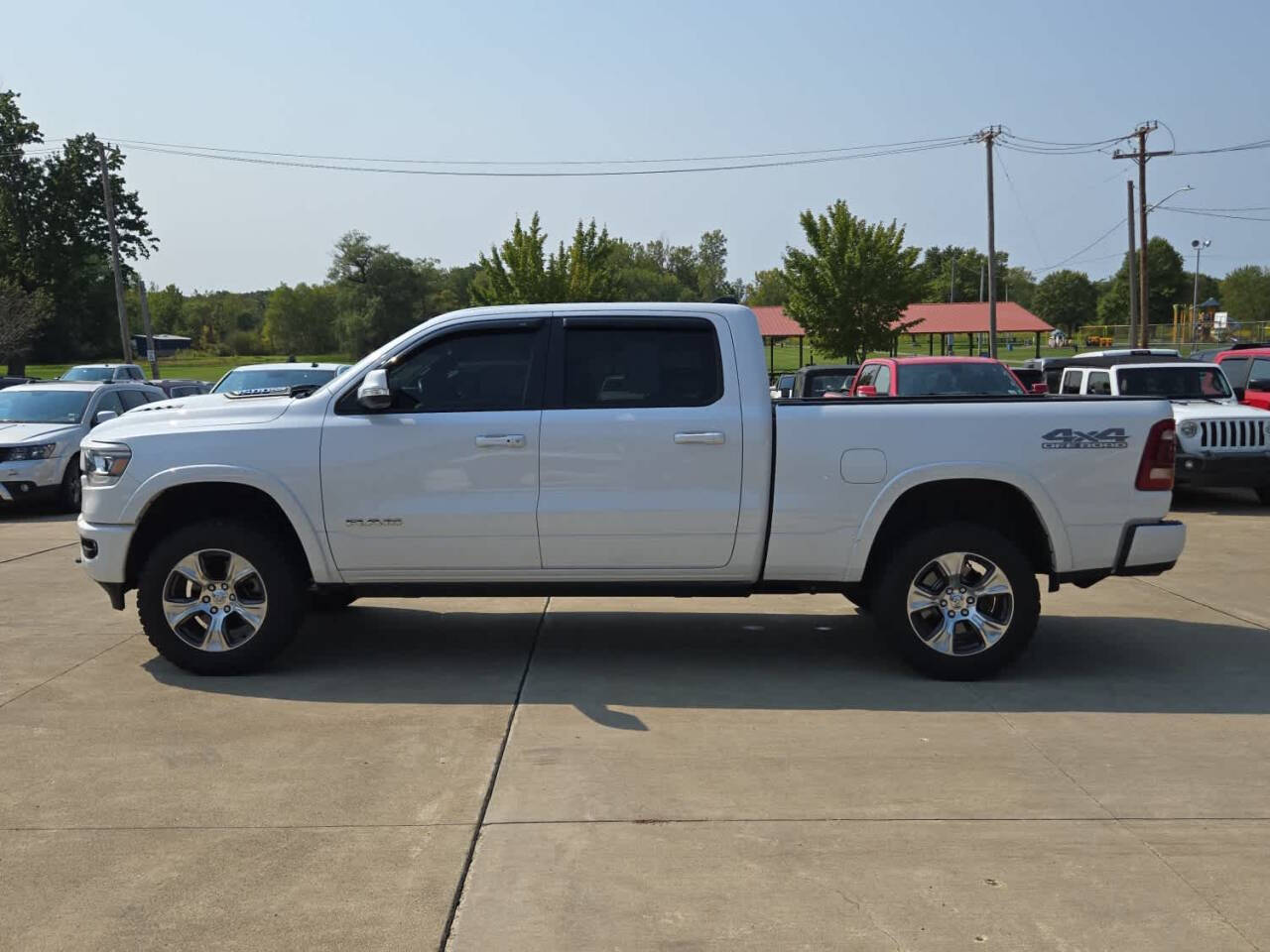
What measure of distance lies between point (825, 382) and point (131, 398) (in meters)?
12.0

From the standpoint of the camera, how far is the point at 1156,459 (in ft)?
21.0

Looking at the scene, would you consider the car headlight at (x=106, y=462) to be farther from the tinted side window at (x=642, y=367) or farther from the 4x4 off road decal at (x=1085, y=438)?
the 4x4 off road decal at (x=1085, y=438)

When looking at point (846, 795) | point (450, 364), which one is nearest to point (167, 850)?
point (846, 795)

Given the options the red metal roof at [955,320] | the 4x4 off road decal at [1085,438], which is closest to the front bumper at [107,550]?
the 4x4 off road decal at [1085,438]

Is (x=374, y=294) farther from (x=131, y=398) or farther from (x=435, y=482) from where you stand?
(x=435, y=482)

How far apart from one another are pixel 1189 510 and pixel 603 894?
41.7 ft

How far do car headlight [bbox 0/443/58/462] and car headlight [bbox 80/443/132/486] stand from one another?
922 centimetres

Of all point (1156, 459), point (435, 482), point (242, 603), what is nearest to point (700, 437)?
point (435, 482)

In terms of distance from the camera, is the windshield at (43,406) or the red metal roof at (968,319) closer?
the windshield at (43,406)

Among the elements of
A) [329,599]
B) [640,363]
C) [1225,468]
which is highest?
[640,363]

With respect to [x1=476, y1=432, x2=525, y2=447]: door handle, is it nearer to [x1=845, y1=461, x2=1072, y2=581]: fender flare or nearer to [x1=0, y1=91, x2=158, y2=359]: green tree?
[x1=845, y1=461, x2=1072, y2=581]: fender flare

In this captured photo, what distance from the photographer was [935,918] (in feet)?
12.2

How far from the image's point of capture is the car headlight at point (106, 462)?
6.54 m

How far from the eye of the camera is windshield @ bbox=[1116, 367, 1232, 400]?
15.6 m
